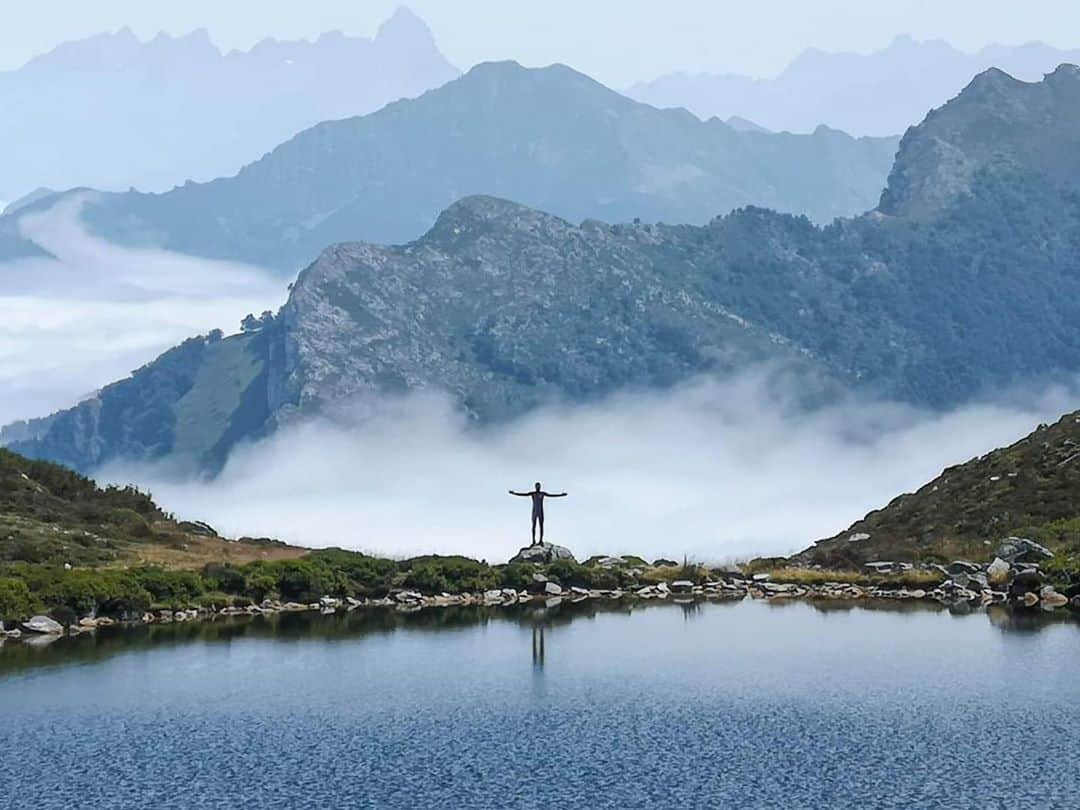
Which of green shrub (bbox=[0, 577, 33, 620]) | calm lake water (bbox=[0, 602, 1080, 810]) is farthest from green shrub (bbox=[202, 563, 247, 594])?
green shrub (bbox=[0, 577, 33, 620])

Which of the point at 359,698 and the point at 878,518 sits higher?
the point at 878,518

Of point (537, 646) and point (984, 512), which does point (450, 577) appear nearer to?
point (537, 646)

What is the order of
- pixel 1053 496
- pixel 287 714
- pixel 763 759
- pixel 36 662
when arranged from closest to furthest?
1. pixel 763 759
2. pixel 287 714
3. pixel 36 662
4. pixel 1053 496

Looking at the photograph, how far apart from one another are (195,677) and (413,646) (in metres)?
15.5

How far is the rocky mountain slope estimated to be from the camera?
4601 inches

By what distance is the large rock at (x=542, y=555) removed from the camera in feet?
417

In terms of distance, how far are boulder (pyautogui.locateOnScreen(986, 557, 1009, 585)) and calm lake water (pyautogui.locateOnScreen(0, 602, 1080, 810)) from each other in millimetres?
8815

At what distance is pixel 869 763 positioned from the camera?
61500mm

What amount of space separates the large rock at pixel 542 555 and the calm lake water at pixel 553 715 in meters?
25.3

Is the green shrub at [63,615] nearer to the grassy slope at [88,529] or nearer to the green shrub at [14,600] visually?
the green shrub at [14,600]

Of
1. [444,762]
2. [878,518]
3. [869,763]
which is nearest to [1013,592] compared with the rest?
[878,518]

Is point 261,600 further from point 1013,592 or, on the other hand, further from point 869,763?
point 869,763

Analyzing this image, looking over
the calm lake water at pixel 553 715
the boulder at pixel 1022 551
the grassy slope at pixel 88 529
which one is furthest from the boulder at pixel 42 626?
the boulder at pixel 1022 551

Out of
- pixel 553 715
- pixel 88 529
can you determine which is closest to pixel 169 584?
pixel 88 529
